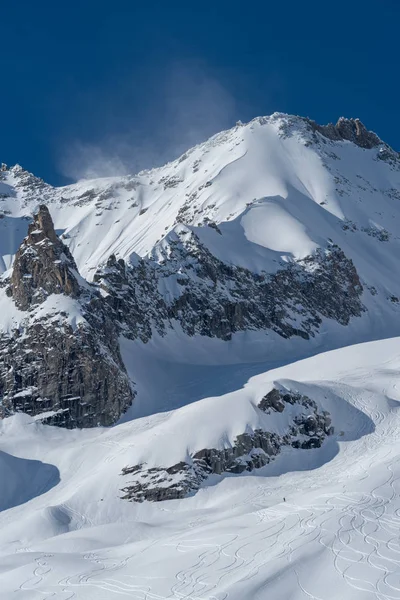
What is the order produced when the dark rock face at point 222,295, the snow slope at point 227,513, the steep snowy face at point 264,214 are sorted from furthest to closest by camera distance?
the steep snowy face at point 264,214 → the dark rock face at point 222,295 → the snow slope at point 227,513

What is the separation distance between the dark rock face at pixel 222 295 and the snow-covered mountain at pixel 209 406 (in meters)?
0.32

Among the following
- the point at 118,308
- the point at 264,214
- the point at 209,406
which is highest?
the point at 264,214

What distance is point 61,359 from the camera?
303ft

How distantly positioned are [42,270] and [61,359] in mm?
13282

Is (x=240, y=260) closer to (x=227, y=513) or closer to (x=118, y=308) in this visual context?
(x=118, y=308)

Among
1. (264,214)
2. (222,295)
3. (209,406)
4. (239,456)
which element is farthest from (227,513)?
(264,214)

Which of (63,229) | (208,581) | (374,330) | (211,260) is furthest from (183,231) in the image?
(208,581)

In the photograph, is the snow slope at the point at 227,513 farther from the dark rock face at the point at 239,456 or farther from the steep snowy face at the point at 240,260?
the steep snowy face at the point at 240,260

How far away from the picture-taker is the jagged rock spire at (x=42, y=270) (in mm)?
98375

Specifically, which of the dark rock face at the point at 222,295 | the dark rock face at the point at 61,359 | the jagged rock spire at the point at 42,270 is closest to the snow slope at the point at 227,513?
the dark rock face at the point at 61,359

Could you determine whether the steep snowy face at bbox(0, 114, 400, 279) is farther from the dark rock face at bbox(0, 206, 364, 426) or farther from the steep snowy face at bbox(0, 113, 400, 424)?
the dark rock face at bbox(0, 206, 364, 426)

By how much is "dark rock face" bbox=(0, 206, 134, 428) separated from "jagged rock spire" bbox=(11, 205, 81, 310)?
0.39 ft

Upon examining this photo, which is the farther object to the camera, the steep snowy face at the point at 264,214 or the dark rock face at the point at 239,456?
the steep snowy face at the point at 264,214

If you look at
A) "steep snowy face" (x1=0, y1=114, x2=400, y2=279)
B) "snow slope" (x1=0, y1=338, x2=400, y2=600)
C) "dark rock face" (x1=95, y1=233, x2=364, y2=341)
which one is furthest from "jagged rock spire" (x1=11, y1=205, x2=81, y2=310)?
"steep snowy face" (x1=0, y1=114, x2=400, y2=279)
